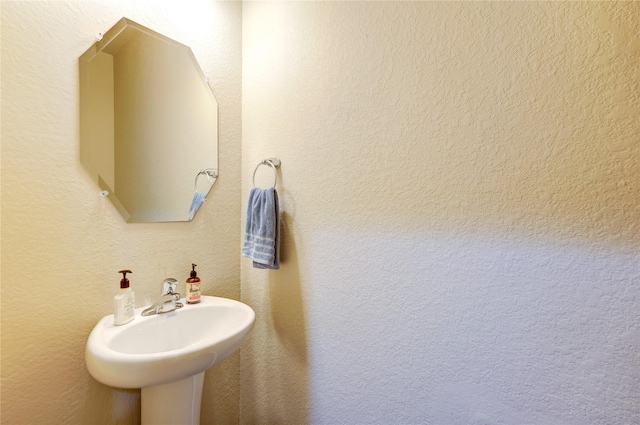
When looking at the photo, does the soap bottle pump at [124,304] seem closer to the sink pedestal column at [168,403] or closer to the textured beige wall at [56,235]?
the textured beige wall at [56,235]

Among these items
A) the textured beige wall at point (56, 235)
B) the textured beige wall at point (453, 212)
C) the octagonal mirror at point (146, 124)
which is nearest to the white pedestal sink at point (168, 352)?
the textured beige wall at point (56, 235)

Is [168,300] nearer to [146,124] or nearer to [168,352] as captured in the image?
[168,352]

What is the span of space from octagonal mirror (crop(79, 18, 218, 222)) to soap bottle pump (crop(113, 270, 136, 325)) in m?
0.24

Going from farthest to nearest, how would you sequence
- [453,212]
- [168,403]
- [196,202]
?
1. [196,202]
2. [168,403]
3. [453,212]

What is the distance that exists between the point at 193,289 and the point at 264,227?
376mm

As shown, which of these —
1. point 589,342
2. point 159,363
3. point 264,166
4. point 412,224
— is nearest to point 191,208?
point 264,166

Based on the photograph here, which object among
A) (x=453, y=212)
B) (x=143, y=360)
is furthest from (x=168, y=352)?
(x=453, y=212)

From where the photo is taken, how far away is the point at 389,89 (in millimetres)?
928

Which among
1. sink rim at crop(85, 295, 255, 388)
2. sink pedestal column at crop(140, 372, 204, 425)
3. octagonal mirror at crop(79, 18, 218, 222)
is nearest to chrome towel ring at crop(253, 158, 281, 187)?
octagonal mirror at crop(79, 18, 218, 222)

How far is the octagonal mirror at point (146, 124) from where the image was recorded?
934mm

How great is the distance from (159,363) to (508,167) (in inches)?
41.8

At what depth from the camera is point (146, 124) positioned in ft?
3.55

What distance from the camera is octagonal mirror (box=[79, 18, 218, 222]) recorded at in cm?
93

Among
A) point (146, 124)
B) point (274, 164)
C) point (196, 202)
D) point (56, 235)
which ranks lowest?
point (56, 235)
